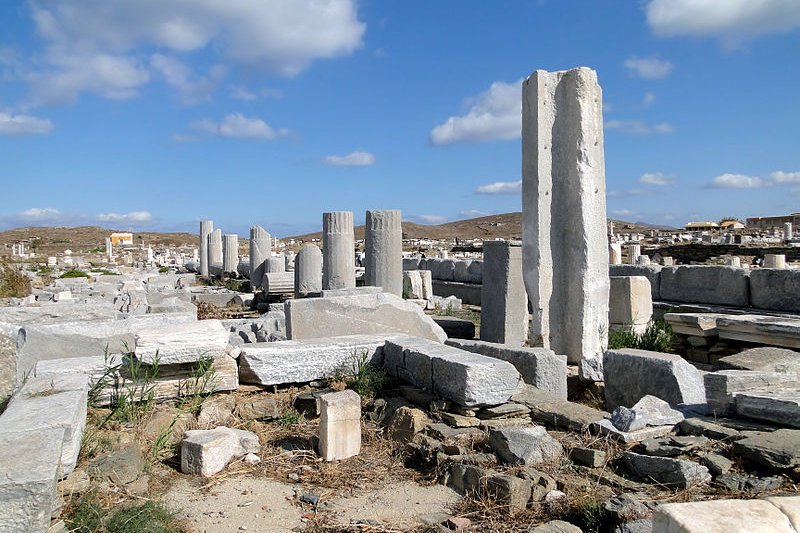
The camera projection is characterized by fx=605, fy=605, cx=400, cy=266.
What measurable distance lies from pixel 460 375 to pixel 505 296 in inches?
204

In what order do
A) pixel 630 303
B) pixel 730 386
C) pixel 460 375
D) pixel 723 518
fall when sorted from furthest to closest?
pixel 630 303
pixel 460 375
pixel 730 386
pixel 723 518

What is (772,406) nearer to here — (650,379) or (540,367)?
(650,379)

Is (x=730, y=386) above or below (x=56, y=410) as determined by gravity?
below

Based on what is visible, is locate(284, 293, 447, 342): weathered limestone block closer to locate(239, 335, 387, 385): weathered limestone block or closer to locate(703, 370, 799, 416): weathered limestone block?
locate(239, 335, 387, 385): weathered limestone block

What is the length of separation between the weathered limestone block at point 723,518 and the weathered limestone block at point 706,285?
1057 centimetres

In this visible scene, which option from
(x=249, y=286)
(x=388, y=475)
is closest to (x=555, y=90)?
(x=388, y=475)

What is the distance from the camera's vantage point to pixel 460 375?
191 inches

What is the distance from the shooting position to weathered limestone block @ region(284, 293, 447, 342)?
7.45 meters

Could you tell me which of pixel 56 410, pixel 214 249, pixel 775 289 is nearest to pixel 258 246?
pixel 214 249

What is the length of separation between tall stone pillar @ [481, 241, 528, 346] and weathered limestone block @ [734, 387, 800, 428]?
5.27 meters

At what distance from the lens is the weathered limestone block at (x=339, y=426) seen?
4.54 metres

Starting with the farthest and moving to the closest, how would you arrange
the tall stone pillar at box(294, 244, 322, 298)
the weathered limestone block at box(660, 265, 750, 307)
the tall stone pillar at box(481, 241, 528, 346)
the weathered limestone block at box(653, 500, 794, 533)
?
the tall stone pillar at box(294, 244, 322, 298)
the weathered limestone block at box(660, 265, 750, 307)
the tall stone pillar at box(481, 241, 528, 346)
the weathered limestone block at box(653, 500, 794, 533)

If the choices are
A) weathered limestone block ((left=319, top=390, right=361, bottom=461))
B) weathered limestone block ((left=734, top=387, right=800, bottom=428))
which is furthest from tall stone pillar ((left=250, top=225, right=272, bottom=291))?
weathered limestone block ((left=734, top=387, right=800, bottom=428))

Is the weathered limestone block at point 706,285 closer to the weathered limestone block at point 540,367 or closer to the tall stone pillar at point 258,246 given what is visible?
the weathered limestone block at point 540,367
